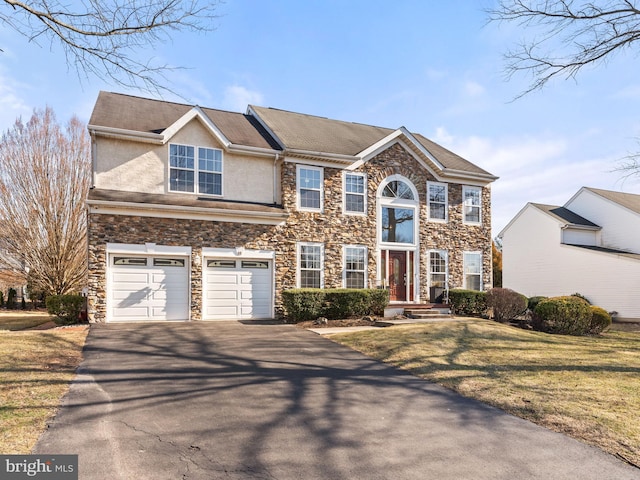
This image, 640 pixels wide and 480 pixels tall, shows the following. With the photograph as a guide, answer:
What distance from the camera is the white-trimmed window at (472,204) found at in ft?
66.3

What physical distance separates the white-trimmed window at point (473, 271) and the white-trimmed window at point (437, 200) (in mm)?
2251

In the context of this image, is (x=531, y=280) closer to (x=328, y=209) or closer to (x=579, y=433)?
(x=328, y=209)

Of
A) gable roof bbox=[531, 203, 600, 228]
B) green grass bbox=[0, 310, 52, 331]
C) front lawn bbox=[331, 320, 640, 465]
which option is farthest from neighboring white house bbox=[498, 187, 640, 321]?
green grass bbox=[0, 310, 52, 331]

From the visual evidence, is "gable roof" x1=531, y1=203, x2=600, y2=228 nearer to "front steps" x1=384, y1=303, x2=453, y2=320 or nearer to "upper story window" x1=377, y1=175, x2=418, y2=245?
"upper story window" x1=377, y1=175, x2=418, y2=245

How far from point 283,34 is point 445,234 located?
12.8 meters

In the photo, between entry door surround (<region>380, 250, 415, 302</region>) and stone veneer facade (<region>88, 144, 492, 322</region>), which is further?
entry door surround (<region>380, 250, 415, 302</region>)

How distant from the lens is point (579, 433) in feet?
17.6

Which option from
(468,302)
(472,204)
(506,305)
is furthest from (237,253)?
(472,204)

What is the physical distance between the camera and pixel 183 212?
14.5 metres

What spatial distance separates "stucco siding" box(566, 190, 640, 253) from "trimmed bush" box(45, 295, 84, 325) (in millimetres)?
28839

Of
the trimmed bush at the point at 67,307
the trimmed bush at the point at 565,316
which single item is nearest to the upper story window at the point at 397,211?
the trimmed bush at the point at 565,316

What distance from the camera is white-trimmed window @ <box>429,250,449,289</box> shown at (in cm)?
1912

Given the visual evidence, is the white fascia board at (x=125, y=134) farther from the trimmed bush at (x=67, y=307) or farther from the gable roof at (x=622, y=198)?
the gable roof at (x=622, y=198)

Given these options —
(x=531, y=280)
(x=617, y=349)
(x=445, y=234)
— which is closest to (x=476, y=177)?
(x=445, y=234)
